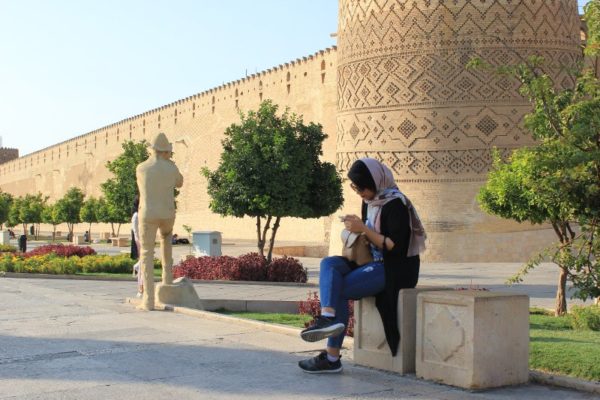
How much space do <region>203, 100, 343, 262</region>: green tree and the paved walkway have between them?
7.30m

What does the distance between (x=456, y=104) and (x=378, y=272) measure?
16.1m

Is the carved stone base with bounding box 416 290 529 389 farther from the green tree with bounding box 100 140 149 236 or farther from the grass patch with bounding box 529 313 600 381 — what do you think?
the green tree with bounding box 100 140 149 236

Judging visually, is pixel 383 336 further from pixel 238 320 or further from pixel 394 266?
pixel 238 320

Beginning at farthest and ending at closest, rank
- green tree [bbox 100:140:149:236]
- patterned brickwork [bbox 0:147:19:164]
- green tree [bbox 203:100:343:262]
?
patterned brickwork [bbox 0:147:19:164], green tree [bbox 100:140:149:236], green tree [bbox 203:100:343:262]

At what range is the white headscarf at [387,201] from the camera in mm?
4781

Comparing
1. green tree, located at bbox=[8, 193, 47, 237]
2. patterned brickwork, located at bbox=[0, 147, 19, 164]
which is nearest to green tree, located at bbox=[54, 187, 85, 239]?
green tree, located at bbox=[8, 193, 47, 237]

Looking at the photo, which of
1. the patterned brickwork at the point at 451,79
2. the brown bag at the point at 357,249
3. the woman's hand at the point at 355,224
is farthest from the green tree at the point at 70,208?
the woman's hand at the point at 355,224

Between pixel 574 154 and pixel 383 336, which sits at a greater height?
pixel 574 154

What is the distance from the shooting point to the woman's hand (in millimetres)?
4707

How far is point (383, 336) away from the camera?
4.85 meters

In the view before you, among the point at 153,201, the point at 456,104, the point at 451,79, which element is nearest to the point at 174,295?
the point at 153,201

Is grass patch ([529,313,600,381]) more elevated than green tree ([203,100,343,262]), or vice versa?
green tree ([203,100,343,262])

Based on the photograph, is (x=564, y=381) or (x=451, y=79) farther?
(x=451, y=79)

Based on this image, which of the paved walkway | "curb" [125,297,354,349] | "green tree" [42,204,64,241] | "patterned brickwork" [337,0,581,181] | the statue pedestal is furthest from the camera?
"green tree" [42,204,64,241]
